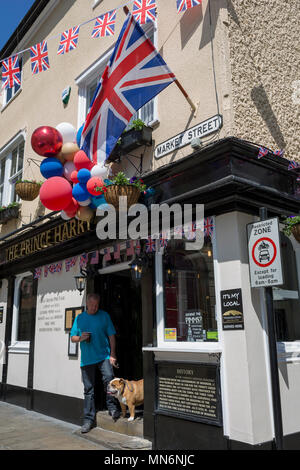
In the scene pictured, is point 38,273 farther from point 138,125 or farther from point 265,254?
point 265,254

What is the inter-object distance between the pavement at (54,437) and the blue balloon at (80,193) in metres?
3.42

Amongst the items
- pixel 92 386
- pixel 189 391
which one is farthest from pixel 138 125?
pixel 92 386

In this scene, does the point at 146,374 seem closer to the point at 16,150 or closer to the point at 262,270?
the point at 262,270

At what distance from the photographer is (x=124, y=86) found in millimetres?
5570

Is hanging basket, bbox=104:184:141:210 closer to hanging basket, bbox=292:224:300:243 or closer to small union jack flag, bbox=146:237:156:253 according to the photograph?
small union jack flag, bbox=146:237:156:253

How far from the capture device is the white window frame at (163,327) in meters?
4.79

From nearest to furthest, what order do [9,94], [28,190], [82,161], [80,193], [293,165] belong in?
[293,165] → [80,193] → [82,161] → [28,190] → [9,94]

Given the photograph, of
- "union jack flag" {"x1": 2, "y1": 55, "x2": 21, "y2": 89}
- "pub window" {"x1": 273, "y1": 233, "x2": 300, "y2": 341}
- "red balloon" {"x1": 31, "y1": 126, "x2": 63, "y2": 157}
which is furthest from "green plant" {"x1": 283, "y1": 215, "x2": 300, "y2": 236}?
"union jack flag" {"x1": 2, "y1": 55, "x2": 21, "y2": 89}

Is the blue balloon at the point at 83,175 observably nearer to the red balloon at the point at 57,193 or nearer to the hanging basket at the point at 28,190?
the red balloon at the point at 57,193

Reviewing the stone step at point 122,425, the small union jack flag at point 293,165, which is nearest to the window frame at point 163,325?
the stone step at point 122,425

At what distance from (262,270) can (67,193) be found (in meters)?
3.23

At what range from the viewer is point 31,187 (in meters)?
8.55

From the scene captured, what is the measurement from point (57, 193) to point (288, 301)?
3.61 m

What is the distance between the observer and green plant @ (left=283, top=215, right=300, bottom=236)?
521cm
